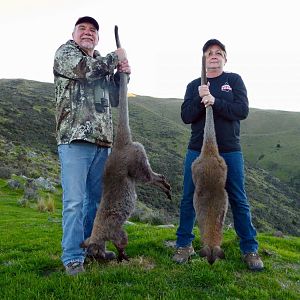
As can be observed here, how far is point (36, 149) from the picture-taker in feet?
167

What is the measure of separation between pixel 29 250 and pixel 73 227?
4.08 m

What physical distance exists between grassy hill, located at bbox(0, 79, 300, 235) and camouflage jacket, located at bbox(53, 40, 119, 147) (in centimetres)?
1432

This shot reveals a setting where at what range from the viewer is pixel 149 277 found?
7535mm

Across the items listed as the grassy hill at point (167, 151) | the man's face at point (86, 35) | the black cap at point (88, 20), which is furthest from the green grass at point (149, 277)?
the grassy hill at point (167, 151)

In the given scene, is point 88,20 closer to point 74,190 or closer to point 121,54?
point 121,54

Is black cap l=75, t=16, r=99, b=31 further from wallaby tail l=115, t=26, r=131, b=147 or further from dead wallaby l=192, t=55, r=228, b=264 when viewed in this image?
dead wallaby l=192, t=55, r=228, b=264

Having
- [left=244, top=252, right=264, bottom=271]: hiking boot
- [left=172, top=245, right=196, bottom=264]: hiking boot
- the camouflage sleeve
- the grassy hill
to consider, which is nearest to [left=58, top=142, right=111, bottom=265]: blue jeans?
the camouflage sleeve

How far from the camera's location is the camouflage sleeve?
6.52 m

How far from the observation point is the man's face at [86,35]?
277 inches

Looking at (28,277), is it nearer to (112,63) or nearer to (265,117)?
(112,63)

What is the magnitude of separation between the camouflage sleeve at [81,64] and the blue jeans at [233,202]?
254cm

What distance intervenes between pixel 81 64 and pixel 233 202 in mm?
3783

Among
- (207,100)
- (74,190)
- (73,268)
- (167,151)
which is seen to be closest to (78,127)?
(74,190)

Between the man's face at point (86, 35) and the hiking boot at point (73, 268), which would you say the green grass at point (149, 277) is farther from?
the man's face at point (86, 35)
